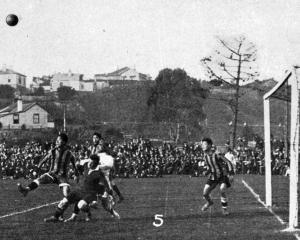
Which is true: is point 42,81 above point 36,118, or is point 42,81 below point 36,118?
above

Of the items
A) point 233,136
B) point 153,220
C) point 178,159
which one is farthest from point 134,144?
point 153,220

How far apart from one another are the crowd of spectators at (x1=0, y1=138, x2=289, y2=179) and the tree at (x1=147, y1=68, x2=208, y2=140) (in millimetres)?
28289

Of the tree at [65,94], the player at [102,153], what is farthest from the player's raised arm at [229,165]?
the tree at [65,94]

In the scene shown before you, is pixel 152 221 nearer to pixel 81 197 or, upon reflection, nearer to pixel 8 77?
pixel 81 197

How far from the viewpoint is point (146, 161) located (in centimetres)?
3712

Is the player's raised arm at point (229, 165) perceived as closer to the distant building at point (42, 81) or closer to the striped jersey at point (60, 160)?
the striped jersey at point (60, 160)

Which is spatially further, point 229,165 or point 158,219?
point 229,165

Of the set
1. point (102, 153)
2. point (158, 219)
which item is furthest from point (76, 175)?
point (158, 219)

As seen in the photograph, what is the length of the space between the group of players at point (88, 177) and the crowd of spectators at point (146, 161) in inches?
817

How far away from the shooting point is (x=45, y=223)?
1227 cm

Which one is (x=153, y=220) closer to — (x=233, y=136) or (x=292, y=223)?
(x=292, y=223)

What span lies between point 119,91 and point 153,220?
317 feet

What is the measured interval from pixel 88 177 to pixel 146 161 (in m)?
24.5

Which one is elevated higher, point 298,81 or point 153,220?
point 298,81
